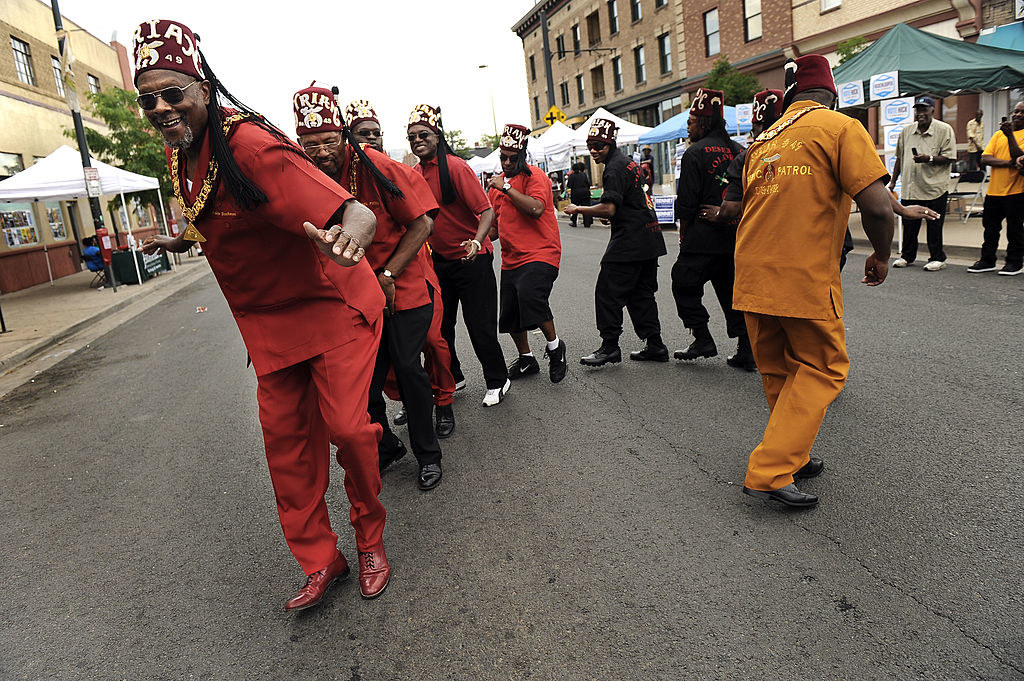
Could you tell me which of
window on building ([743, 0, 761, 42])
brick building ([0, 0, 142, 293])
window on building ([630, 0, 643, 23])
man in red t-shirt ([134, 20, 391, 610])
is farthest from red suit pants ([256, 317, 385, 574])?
window on building ([630, 0, 643, 23])

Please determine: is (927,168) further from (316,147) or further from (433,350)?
(316,147)

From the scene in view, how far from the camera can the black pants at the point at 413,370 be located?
3.77 metres

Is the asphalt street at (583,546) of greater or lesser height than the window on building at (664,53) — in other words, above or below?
below

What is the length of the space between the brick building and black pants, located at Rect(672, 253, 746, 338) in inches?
704

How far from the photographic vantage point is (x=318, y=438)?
2.99 m

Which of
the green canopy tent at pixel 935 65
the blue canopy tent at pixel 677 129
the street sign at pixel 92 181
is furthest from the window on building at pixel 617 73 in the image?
the street sign at pixel 92 181

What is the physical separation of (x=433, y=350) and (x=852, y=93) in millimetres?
10043

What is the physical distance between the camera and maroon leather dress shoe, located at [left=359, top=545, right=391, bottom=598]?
9.61ft

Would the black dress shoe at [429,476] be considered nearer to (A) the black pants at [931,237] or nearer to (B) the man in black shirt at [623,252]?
(B) the man in black shirt at [623,252]

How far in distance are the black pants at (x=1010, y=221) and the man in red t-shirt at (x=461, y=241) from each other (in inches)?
240

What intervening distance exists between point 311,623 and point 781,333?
242 centimetres

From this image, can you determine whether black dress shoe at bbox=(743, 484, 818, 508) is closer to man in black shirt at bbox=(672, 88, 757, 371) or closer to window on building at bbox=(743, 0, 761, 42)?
man in black shirt at bbox=(672, 88, 757, 371)

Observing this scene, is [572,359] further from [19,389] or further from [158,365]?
[19,389]

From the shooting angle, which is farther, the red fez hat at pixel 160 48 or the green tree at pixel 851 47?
the green tree at pixel 851 47
